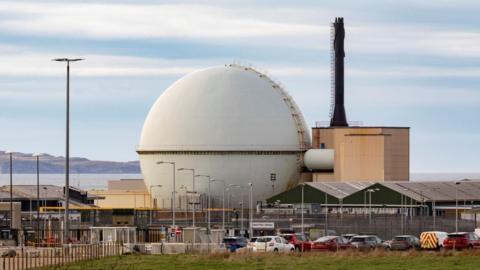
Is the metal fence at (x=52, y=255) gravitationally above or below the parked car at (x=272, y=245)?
below

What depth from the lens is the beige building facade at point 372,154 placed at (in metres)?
135

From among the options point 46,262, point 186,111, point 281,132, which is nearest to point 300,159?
point 281,132

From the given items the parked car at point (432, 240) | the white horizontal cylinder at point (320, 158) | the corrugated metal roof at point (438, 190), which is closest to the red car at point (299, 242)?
the parked car at point (432, 240)

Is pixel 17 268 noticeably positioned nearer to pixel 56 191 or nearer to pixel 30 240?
pixel 30 240

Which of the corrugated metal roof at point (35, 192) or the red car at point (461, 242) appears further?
the corrugated metal roof at point (35, 192)

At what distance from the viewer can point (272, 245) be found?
239 ft

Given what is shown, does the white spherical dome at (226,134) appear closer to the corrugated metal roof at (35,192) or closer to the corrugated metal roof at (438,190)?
the corrugated metal roof at (35,192)

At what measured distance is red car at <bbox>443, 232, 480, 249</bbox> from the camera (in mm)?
70750

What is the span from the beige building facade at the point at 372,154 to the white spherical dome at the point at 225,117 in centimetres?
488

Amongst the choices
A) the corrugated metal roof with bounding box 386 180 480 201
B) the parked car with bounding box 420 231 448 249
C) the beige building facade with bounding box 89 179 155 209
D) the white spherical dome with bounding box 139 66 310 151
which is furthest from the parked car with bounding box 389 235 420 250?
the beige building facade with bounding box 89 179 155 209

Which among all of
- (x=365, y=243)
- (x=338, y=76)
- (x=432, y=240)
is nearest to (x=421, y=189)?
(x=338, y=76)

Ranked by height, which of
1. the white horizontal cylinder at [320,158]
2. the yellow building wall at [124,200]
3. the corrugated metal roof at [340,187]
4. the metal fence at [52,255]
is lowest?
the metal fence at [52,255]

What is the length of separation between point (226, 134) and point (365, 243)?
6471cm

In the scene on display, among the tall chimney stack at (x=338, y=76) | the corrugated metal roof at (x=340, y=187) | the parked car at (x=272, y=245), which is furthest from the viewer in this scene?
the tall chimney stack at (x=338, y=76)
